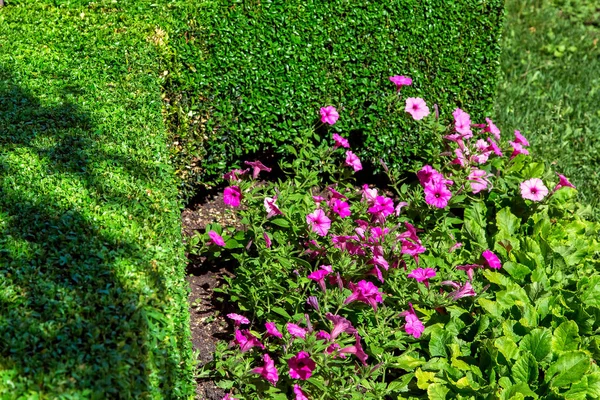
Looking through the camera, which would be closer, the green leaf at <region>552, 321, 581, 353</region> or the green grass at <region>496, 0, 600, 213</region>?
the green leaf at <region>552, 321, 581, 353</region>

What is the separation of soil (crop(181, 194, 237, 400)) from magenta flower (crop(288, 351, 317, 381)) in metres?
0.44

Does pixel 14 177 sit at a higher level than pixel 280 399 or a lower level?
higher

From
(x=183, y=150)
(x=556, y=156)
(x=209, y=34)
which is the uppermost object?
(x=209, y=34)

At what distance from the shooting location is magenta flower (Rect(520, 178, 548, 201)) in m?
4.25

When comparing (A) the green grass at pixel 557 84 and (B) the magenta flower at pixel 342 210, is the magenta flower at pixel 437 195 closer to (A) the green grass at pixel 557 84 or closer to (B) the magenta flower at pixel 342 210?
(B) the magenta flower at pixel 342 210

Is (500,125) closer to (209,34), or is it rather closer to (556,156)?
(556,156)

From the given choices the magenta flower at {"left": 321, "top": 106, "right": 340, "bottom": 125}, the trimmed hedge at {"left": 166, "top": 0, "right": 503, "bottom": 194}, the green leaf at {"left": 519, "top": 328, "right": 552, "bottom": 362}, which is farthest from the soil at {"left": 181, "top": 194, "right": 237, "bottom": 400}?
the green leaf at {"left": 519, "top": 328, "right": 552, "bottom": 362}

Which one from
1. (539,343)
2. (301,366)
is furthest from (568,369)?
(301,366)

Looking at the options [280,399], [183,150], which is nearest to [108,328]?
[280,399]

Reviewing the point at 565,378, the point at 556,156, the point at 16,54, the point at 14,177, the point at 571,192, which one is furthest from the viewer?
the point at 556,156

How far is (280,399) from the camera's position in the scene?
10.4 ft

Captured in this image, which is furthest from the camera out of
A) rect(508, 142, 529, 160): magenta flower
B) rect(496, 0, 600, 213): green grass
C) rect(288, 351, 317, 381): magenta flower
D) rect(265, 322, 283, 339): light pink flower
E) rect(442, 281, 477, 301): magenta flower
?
rect(496, 0, 600, 213): green grass

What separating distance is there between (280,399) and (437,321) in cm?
92

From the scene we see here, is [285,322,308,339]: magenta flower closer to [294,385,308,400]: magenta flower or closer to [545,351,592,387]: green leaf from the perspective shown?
[294,385,308,400]: magenta flower
